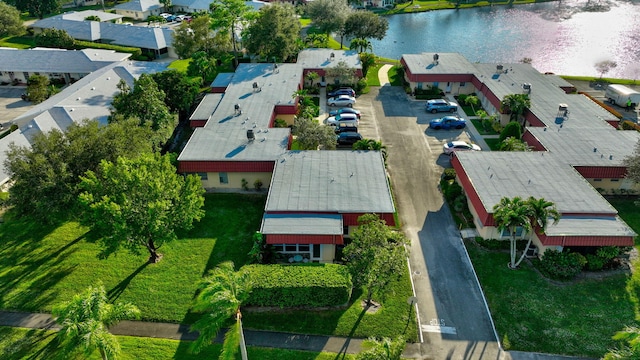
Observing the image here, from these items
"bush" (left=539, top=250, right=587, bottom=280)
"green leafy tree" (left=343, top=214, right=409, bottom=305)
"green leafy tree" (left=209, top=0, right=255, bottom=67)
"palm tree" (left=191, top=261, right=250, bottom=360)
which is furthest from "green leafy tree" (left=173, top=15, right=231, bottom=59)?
"bush" (left=539, top=250, right=587, bottom=280)

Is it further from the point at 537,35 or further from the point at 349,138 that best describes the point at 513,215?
the point at 537,35

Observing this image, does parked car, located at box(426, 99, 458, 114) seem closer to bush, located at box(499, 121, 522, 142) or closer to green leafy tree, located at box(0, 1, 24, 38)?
bush, located at box(499, 121, 522, 142)

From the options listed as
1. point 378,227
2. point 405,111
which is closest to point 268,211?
point 378,227

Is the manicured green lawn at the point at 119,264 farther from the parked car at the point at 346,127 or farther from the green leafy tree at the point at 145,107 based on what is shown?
the parked car at the point at 346,127

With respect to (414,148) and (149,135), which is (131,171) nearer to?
(149,135)

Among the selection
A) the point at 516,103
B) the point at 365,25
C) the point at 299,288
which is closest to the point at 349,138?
the point at 516,103

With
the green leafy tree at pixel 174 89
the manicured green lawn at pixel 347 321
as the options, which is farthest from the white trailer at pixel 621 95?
the green leafy tree at pixel 174 89
